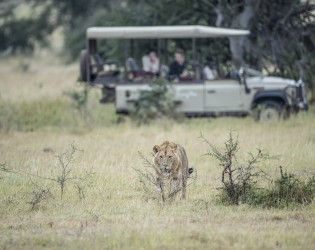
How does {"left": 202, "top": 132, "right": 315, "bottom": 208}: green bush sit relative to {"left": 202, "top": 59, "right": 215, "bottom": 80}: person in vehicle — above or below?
below

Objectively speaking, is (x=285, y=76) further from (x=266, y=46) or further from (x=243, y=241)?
(x=243, y=241)

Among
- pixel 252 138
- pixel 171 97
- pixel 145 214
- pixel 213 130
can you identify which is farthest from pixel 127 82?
pixel 145 214

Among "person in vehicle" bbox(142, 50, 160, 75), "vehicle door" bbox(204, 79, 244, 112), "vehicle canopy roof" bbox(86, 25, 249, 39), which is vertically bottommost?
"vehicle door" bbox(204, 79, 244, 112)

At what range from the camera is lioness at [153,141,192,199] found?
290 inches

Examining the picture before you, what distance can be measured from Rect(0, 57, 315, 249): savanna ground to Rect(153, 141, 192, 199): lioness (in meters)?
0.29

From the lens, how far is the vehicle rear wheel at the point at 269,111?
15.0 metres

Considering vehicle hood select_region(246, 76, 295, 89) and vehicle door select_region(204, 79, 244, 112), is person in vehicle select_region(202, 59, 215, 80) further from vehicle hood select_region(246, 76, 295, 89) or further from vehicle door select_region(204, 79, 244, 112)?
vehicle hood select_region(246, 76, 295, 89)

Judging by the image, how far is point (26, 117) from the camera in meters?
16.6

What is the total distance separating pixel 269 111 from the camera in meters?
15.0

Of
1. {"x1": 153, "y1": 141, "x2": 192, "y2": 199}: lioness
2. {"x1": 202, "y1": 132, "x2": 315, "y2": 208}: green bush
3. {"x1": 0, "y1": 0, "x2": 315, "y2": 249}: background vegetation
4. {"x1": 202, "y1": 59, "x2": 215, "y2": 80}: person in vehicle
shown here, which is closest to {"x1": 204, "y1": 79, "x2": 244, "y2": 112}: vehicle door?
{"x1": 202, "y1": 59, "x2": 215, "y2": 80}: person in vehicle

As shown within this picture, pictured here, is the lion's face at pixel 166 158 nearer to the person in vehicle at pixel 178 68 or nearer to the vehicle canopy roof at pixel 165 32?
the vehicle canopy roof at pixel 165 32

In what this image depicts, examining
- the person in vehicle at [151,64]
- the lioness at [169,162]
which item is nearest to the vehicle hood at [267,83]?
the person in vehicle at [151,64]

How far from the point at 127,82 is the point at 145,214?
8.70 meters

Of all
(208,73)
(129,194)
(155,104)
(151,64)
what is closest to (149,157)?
(129,194)
